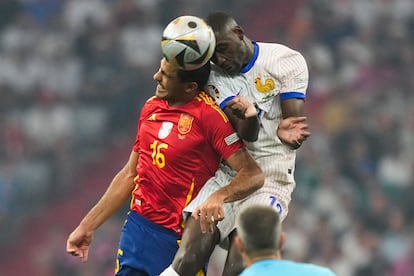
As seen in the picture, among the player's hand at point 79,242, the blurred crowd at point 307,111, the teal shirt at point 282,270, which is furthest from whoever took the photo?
the blurred crowd at point 307,111

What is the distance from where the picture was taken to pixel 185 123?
279 inches

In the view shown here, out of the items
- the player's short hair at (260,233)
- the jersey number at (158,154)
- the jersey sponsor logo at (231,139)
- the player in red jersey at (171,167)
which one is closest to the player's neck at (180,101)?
the player in red jersey at (171,167)

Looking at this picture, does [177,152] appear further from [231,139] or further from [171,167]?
[231,139]

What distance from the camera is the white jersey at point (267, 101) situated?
703cm

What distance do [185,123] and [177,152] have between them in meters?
0.18

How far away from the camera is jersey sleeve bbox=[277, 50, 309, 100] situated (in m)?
7.05

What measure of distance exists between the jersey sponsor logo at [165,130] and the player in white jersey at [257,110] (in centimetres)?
34

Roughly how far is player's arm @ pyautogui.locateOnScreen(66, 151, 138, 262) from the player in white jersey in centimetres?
66

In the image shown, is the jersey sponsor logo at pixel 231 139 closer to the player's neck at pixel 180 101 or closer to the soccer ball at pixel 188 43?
→ the player's neck at pixel 180 101

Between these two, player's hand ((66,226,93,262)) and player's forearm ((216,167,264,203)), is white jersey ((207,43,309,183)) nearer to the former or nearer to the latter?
player's forearm ((216,167,264,203))

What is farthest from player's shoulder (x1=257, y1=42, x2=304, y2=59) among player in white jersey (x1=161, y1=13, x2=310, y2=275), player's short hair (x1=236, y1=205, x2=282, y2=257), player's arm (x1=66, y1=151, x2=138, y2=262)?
player's short hair (x1=236, y1=205, x2=282, y2=257)

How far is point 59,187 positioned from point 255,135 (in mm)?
9531

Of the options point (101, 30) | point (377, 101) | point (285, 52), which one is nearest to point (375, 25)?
point (377, 101)

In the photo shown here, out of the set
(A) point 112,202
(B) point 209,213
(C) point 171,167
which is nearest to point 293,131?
(B) point 209,213
